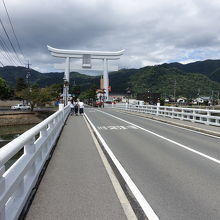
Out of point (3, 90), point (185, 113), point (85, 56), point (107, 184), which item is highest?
point (85, 56)

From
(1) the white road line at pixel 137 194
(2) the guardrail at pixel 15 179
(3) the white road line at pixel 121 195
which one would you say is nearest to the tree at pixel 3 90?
(1) the white road line at pixel 137 194

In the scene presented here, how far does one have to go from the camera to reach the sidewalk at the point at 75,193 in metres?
4.04

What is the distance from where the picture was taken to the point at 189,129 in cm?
1625

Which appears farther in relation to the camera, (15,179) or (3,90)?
(3,90)

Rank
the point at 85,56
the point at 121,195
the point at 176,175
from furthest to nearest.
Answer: the point at 85,56
the point at 176,175
the point at 121,195

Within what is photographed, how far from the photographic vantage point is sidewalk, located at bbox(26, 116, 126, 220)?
4.04m

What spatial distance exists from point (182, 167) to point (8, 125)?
128ft

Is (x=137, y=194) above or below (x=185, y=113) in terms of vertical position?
below

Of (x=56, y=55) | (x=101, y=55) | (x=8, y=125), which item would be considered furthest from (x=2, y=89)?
(x=8, y=125)

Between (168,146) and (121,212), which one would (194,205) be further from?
(168,146)

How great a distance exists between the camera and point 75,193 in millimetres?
4930

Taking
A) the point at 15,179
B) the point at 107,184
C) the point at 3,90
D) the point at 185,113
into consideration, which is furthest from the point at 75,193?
the point at 3,90

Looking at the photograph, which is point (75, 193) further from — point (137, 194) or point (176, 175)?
point (176, 175)

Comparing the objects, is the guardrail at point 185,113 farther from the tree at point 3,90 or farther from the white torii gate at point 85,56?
the tree at point 3,90
